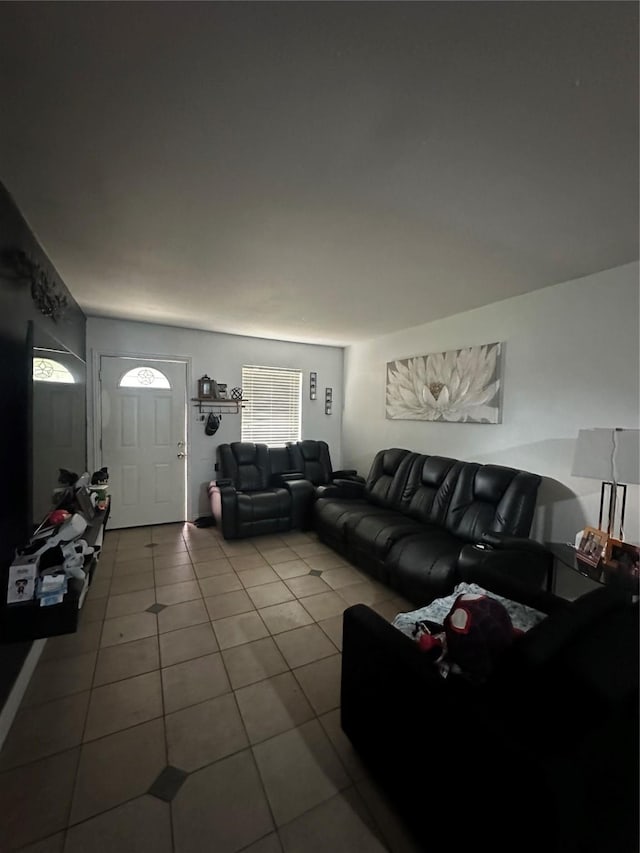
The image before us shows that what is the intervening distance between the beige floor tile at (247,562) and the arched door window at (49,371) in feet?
6.98

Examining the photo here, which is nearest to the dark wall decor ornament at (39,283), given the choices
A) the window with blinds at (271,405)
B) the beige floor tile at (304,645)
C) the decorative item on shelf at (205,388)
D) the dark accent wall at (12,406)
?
A: the dark accent wall at (12,406)

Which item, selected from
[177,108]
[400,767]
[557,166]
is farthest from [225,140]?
[400,767]

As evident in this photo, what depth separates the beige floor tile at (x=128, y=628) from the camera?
2232mm

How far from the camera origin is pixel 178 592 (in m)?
2.82

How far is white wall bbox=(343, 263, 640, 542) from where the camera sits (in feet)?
7.73

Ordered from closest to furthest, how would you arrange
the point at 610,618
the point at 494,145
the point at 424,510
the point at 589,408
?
the point at 610,618
the point at 494,145
the point at 589,408
the point at 424,510

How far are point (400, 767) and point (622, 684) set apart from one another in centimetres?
82

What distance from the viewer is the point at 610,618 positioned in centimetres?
106

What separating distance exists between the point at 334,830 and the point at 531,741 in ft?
2.89

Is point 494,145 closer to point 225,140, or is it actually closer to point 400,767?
→ point 225,140

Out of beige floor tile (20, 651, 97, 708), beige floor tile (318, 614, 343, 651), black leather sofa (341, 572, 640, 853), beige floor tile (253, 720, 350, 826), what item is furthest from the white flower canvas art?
beige floor tile (20, 651, 97, 708)

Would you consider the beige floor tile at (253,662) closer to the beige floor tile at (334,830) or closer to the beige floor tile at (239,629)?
the beige floor tile at (239,629)

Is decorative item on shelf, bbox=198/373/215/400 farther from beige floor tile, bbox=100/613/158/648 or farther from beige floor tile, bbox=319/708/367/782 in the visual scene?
beige floor tile, bbox=319/708/367/782

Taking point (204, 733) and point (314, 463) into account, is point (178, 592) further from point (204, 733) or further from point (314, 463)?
point (314, 463)
